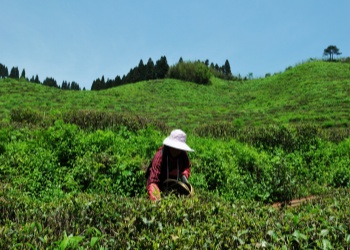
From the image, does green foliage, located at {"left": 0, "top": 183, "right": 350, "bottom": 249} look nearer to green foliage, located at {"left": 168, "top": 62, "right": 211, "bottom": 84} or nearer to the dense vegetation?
the dense vegetation

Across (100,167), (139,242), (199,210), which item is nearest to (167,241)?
(139,242)

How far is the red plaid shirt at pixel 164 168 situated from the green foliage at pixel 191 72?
4130cm

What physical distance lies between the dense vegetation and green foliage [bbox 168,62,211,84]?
26.1 meters

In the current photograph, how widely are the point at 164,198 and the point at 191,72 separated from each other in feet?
144

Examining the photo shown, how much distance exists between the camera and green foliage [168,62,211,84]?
1843 inches

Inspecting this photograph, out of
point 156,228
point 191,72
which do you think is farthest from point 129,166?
point 191,72

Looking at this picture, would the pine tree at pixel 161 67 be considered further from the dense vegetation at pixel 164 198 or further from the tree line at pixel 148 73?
the dense vegetation at pixel 164 198

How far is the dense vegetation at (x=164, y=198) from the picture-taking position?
119 inches

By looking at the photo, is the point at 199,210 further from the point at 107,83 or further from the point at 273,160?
the point at 107,83

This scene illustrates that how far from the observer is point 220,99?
36.4m

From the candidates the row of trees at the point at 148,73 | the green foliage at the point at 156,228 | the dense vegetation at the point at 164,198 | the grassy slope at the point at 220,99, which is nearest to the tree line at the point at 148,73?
the row of trees at the point at 148,73

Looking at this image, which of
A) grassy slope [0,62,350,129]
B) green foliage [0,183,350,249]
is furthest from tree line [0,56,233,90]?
green foliage [0,183,350,249]

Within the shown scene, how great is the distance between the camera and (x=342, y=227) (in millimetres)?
3250

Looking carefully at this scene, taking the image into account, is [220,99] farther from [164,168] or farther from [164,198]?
[164,198]
